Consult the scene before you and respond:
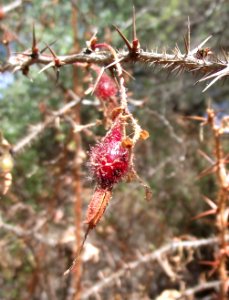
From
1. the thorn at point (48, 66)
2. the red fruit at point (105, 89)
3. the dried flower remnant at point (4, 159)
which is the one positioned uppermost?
the thorn at point (48, 66)

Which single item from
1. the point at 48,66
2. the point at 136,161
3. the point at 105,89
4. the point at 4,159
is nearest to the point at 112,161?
the point at 48,66

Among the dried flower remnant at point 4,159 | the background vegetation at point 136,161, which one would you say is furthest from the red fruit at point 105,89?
the background vegetation at point 136,161

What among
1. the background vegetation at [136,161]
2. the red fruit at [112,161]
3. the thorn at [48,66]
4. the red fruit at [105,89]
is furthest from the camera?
the background vegetation at [136,161]

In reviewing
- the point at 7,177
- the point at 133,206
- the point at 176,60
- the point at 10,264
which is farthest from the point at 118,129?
the point at 133,206

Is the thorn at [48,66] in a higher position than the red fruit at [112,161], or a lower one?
higher

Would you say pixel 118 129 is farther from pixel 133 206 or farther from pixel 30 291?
pixel 133 206

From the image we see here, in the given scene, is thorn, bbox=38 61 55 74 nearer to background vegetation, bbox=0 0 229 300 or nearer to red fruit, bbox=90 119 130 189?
red fruit, bbox=90 119 130 189

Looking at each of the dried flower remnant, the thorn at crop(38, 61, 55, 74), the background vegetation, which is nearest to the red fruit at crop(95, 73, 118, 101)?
the thorn at crop(38, 61, 55, 74)

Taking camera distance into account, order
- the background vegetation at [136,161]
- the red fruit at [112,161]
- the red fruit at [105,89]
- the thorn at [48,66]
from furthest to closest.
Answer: the background vegetation at [136,161] < the red fruit at [105,89] < the thorn at [48,66] < the red fruit at [112,161]

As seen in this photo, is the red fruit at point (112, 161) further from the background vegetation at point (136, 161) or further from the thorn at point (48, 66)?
the background vegetation at point (136, 161)
